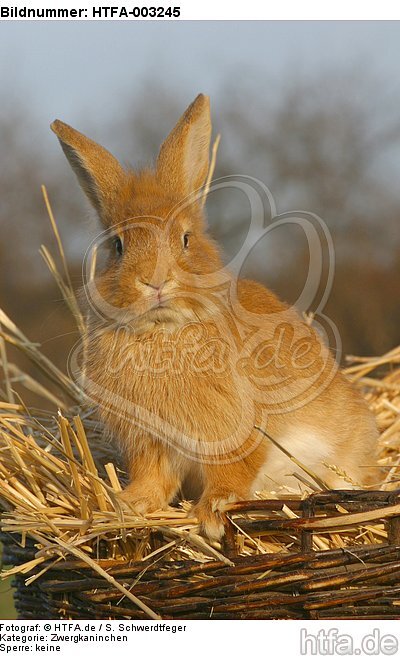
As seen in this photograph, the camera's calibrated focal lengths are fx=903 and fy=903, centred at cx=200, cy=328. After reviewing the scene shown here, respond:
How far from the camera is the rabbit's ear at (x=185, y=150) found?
3264mm

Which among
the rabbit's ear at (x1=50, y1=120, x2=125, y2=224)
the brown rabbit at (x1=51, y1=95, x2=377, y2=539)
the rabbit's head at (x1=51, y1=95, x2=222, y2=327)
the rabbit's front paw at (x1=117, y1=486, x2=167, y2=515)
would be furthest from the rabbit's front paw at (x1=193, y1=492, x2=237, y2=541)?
the rabbit's ear at (x1=50, y1=120, x2=125, y2=224)

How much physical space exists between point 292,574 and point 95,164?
1.59 metres

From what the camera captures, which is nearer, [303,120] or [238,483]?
[238,483]

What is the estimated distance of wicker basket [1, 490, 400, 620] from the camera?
2.56 metres

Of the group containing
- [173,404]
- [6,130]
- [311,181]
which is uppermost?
[6,130]

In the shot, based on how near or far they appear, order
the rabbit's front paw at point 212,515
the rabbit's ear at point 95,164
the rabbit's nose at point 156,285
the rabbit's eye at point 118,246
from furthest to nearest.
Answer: the rabbit's ear at point 95,164
the rabbit's eye at point 118,246
the rabbit's nose at point 156,285
the rabbit's front paw at point 212,515

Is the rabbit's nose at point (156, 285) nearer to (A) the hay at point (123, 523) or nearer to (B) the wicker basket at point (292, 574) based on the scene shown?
(A) the hay at point (123, 523)

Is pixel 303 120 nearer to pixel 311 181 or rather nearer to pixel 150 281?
pixel 311 181

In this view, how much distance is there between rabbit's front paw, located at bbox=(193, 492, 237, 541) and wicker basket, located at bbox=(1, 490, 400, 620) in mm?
30

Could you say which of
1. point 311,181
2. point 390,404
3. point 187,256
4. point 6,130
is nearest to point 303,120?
point 311,181

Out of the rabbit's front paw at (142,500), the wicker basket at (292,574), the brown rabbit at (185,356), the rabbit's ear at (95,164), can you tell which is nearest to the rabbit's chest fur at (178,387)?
the brown rabbit at (185,356)

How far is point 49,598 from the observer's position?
2975mm

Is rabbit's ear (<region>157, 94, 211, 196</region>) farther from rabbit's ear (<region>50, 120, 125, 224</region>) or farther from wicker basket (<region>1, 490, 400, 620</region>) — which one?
wicker basket (<region>1, 490, 400, 620</region>)
